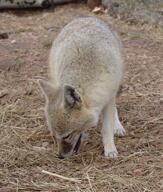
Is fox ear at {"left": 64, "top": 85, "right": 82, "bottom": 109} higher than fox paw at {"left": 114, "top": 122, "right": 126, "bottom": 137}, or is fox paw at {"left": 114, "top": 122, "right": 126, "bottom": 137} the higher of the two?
fox ear at {"left": 64, "top": 85, "right": 82, "bottom": 109}

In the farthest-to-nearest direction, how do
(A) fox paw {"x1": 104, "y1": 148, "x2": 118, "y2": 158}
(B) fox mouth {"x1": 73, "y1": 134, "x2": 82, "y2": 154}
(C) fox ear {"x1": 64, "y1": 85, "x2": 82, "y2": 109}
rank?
1. (A) fox paw {"x1": 104, "y1": 148, "x2": 118, "y2": 158}
2. (B) fox mouth {"x1": 73, "y1": 134, "x2": 82, "y2": 154}
3. (C) fox ear {"x1": 64, "y1": 85, "x2": 82, "y2": 109}

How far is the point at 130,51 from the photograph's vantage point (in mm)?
9633

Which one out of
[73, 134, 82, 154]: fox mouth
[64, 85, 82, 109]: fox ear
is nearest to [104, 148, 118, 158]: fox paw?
[73, 134, 82, 154]: fox mouth

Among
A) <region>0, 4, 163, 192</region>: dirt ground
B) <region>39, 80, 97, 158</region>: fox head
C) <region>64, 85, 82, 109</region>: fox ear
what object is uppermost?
<region>64, 85, 82, 109</region>: fox ear

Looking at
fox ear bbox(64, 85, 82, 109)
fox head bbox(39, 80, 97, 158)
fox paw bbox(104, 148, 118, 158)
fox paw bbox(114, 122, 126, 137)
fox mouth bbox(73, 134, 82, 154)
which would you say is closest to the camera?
fox ear bbox(64, 85, 82, 109)

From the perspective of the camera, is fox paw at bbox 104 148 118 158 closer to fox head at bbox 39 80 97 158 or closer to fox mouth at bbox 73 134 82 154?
fox mouth at bbox 73 134 82 154

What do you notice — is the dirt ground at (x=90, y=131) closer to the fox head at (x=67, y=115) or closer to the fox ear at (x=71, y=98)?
the fox head at (x=67, y=115)

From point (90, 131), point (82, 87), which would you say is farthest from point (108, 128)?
point (82, 87)

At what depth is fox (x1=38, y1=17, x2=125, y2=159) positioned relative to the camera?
216 inches

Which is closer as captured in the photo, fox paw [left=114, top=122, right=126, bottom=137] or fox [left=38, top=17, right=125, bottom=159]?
fox [left=38, top=17, right=125, bottom=159]

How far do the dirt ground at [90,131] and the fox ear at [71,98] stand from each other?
740 mm

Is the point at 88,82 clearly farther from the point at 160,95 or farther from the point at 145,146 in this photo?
the point at 160,95

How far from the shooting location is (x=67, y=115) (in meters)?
5.46

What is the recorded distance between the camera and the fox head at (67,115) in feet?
17.8
